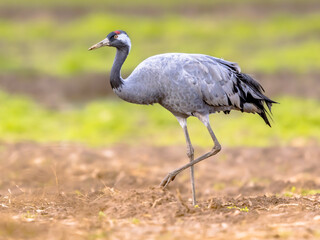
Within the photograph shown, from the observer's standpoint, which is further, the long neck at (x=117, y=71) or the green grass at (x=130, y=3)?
the green grass at (x=130, y=3)

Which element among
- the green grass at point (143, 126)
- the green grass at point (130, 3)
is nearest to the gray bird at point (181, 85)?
the green grass at point (143, 126)

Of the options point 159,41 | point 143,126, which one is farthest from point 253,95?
point 159,41

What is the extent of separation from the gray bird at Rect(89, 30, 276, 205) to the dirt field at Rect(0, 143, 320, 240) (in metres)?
0.92

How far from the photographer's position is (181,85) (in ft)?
21.4

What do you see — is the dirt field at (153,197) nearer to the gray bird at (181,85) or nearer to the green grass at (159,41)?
the gray bird at (181,85)

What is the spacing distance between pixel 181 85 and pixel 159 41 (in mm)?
17465

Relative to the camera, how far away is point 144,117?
14633mm

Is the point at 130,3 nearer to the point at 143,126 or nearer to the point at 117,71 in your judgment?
the point at 143,126

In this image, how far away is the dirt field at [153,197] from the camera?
4770 millimetres

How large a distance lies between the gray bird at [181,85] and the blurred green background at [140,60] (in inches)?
210

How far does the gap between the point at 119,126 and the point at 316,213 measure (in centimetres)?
860

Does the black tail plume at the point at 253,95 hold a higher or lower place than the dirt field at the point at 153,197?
higher

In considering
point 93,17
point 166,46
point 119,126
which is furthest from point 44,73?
point 93,17

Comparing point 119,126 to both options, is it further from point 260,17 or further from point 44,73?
point 260,17
